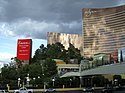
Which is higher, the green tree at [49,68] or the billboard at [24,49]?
the billboard at [24,49]

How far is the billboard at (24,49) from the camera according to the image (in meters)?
179

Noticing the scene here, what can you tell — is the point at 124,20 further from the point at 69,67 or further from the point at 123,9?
the point at 69,67

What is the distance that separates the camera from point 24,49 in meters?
183

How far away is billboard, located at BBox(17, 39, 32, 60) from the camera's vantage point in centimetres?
17939

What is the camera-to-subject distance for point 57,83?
370 feet

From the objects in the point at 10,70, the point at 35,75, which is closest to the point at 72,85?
the point at 35,75

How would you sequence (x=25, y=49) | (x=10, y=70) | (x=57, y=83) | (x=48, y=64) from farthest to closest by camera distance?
(x=25, y=49)
(x=48, y=64)
(x=10, y=70)
(x=57, y=83)

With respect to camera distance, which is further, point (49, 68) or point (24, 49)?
point (24, 49)

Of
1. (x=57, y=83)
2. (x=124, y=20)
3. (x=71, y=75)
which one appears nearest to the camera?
(x=57, y=83)

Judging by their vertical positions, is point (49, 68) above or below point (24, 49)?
below

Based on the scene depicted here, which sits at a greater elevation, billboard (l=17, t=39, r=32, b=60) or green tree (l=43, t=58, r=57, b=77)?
billboard (l=17, t=39, r=32, b=60)

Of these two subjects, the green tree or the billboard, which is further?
the billboard

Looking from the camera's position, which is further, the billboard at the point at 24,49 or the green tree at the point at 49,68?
the billboard at the point at 24,49

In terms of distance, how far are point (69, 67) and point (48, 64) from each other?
45045 mm
